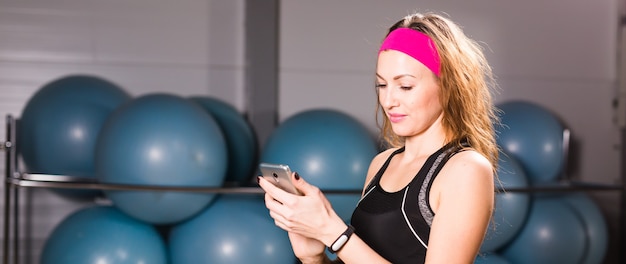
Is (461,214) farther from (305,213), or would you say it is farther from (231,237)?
(231,237)

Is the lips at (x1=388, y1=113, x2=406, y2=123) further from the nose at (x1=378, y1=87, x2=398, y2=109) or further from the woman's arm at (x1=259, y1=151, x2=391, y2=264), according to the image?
the woman's arm at (x1=259, y1=151, x2=391, y2=264)

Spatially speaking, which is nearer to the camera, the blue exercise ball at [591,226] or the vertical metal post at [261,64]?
the blue exercise ball at [591,226]

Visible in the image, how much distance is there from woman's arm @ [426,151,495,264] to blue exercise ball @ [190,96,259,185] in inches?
98.3

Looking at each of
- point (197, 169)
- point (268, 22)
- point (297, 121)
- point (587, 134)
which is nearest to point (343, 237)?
point (197, 169)

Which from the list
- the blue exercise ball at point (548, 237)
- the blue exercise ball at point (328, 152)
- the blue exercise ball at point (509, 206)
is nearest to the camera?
the blue exercise ball at point (328, 152)

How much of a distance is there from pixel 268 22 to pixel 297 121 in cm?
98

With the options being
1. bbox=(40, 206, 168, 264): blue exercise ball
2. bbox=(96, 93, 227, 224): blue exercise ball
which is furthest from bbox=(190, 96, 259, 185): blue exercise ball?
bbox=(40, 206, 168, 264): blue exercise ball

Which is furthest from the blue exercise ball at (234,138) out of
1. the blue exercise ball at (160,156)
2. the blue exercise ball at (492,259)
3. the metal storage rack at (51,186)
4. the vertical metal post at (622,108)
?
the vertical metal post at (622,108)

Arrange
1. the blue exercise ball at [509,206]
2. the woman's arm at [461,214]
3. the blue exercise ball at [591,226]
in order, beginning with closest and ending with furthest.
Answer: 1. the woman's arm at [461,214]
2. the blue exercise ball at [509,206]
3. the blue exercise ball at [591,226]

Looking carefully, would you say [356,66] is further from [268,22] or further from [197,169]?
[197,169]

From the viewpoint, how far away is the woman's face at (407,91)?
136cm

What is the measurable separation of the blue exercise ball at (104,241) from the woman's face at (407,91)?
2.03 m

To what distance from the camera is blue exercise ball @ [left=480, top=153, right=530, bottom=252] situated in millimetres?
3440

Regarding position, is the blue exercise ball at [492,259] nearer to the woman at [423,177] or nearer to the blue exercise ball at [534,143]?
the blue exercise ball at [534,143]
